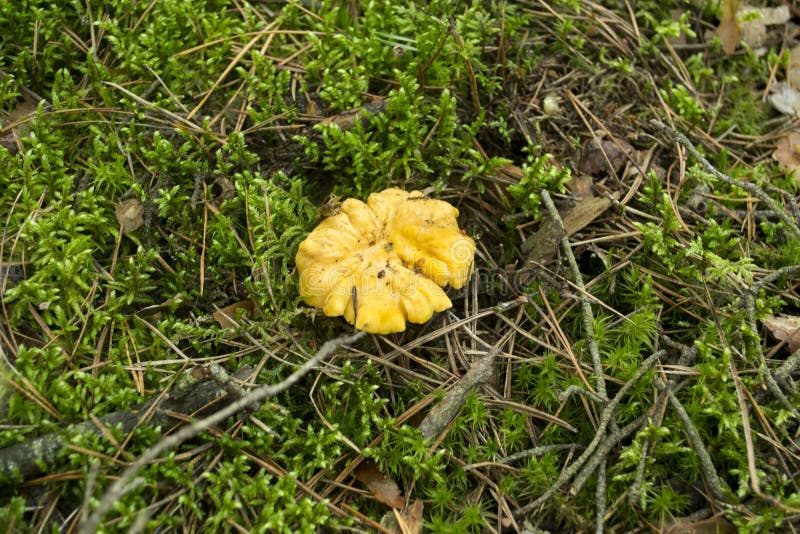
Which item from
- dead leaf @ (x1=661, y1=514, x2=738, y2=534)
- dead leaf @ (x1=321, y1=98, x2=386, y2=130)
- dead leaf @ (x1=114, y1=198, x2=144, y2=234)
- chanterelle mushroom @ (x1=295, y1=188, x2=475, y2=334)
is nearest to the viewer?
dead leaf @ (x1=661, y1=514, x2=738, y2=534)

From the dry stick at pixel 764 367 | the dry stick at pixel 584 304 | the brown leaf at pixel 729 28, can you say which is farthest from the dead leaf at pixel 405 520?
the brown leaf at pixel 729 28

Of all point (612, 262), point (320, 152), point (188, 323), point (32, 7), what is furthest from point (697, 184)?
point (32, 7)

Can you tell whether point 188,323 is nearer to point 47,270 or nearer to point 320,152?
point 47,270

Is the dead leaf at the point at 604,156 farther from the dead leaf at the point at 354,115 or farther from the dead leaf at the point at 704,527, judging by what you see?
the dead leaf at the point at 704,527

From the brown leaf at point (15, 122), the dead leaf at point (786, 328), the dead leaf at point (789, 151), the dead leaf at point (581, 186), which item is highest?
the dead leaf at point (789, 151)

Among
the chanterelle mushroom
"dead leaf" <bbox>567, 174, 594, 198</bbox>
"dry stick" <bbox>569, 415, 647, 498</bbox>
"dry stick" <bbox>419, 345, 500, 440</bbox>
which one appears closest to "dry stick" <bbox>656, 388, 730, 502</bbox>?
"dry stick" <bbox>569, 415, 647, 498</bbox>

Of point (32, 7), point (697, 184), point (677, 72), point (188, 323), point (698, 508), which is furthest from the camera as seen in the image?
point (677, 72)

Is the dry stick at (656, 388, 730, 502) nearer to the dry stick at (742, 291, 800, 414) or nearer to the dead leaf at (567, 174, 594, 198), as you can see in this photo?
the dry stick at (742, 291, 800, 414)
